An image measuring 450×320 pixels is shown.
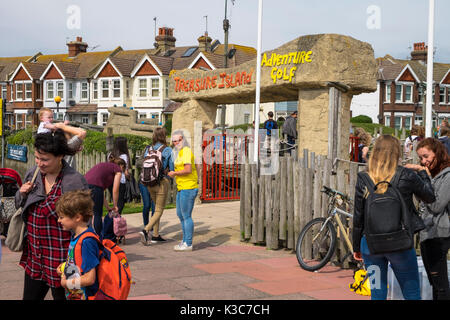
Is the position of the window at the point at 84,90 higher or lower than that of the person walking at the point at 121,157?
higher

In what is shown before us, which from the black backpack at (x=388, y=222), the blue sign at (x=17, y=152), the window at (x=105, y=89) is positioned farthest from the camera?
the window at (x=105, y=89)

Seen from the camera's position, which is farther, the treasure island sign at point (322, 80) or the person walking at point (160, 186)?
the treasure island sign at point (322, 80)

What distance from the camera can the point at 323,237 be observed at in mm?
6641

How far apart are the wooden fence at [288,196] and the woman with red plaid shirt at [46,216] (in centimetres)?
386

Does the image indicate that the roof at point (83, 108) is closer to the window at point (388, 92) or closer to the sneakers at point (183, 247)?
the window at point (388, 92)

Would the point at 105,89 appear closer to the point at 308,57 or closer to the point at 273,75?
the point at 273,75

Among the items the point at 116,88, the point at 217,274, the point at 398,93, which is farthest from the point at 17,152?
the point at 398,93

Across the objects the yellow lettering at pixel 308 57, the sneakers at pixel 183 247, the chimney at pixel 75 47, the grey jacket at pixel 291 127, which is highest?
the chimney at pixel 75 47

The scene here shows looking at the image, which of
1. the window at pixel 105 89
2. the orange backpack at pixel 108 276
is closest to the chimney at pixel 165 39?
the window at pixel 105 89

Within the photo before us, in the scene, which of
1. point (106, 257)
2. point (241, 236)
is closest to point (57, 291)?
point (106, 257)

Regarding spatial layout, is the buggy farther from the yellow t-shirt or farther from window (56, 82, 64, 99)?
window (56, 82, 64, 99)

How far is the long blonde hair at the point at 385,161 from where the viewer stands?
3941mm

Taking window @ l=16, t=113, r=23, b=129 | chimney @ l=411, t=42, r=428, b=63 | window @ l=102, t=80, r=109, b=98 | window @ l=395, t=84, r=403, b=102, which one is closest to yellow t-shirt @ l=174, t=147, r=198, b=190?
window @ l=102, t=80, r=109, b=98
